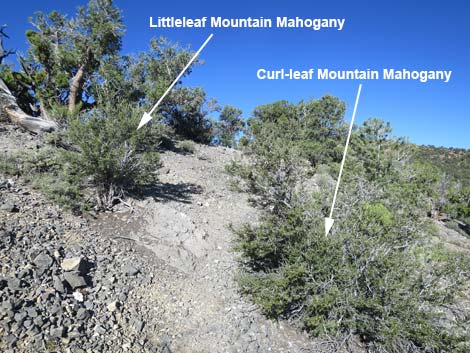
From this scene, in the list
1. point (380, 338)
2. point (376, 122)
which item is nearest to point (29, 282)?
point (380, 338)

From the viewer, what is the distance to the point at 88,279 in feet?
14.3

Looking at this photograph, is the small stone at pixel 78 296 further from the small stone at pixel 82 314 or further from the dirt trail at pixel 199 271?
the dirt trail at pixel 199 271

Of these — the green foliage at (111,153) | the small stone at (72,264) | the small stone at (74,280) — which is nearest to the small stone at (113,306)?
the small stone at (74,280)

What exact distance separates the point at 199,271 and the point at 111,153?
10.8 feet

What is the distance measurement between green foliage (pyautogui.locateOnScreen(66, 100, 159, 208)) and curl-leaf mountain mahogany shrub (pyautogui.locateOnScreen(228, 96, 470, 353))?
115 inches

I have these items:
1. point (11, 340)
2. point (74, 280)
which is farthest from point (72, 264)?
point (11, 340)

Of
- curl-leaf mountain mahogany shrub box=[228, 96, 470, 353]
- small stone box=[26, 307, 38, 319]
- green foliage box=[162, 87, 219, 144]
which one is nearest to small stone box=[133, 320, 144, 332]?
small stone box=[26, 307, 38, 319]

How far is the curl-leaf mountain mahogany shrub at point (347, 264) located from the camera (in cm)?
379

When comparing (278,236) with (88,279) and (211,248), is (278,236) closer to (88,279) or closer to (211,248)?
(211,248)

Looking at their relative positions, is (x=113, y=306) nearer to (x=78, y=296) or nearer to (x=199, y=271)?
(x=78, y=296)

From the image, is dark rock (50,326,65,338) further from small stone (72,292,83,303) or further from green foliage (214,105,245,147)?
green foliage (214,105,245,147)

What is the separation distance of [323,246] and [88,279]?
3742mm

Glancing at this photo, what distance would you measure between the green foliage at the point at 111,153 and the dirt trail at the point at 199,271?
65 cm

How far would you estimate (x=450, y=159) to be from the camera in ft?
160
